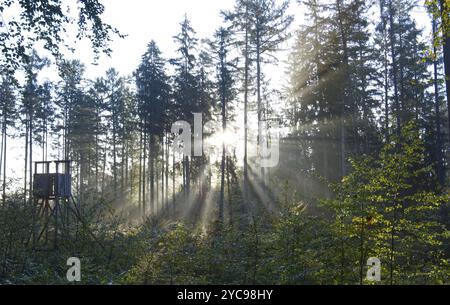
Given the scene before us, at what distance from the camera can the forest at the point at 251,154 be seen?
7.64 meters

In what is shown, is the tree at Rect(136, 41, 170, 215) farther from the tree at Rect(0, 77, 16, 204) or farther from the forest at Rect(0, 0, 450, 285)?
the tree at Rect(0, 77, 16, 204)

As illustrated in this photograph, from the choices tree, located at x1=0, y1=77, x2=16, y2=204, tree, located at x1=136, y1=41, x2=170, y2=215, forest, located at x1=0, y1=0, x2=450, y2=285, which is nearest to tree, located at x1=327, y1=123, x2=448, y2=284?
forest, located at x1=0, y1=0, x2=450, y2=285

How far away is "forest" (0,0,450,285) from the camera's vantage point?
7.64 m

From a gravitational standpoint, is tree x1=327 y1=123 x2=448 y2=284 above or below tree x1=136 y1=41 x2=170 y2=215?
below

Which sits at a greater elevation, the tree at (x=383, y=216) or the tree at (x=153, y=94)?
the tree at (x=153, y=94)

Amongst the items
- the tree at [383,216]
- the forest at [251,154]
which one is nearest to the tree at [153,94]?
the forest at [251,154]

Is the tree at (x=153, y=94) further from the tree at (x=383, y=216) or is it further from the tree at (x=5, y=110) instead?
the tree at (x=383, y=216)

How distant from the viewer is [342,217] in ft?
24.6

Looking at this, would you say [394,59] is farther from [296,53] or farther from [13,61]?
[13,61]

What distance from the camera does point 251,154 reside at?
41.5 metres

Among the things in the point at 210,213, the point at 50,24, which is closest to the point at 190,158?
the point at 210,213

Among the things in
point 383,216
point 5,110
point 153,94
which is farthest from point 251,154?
point 383,216

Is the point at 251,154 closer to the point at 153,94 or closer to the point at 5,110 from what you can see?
the point at 153,94

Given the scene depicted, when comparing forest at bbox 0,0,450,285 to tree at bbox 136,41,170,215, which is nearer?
forest at bbox 0,0,450,285
